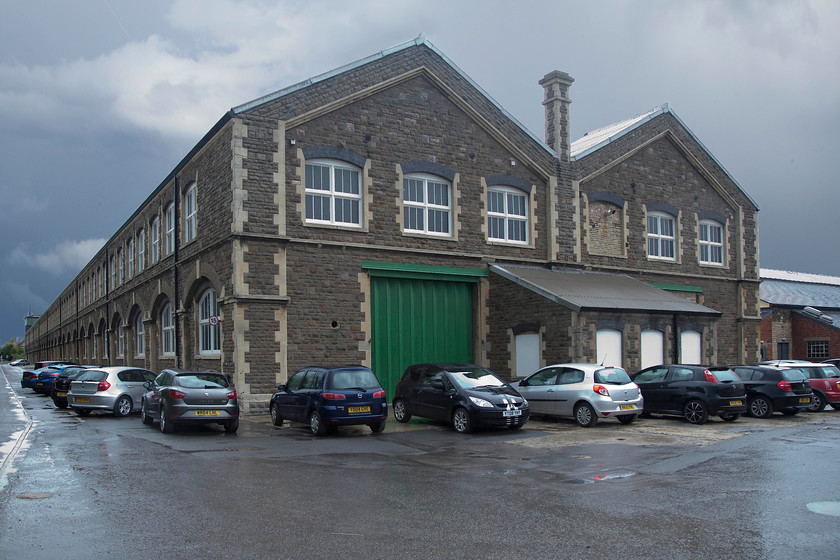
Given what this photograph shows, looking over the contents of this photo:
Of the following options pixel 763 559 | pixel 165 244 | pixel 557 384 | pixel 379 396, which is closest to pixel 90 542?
pixel 763 559

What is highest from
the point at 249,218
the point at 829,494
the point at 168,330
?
the point at 249,218

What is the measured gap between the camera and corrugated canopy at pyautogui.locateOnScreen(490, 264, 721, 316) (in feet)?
70.5

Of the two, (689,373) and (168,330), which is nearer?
(689,373)

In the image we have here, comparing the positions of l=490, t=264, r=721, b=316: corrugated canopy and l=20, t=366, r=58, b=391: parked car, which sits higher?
l=490, t=264, r=721, b=316: corrugated canopy

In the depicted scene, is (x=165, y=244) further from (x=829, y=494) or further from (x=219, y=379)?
(x=829, y=494)

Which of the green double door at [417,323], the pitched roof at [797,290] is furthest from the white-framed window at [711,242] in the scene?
the green double door at [417,323]

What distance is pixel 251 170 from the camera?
20.0m

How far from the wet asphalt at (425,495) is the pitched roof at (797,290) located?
28622 millimetres

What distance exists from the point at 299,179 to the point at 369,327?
4.82 metres

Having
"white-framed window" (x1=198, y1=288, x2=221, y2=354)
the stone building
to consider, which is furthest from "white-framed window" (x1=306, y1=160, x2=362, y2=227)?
"white-framed window" (x1=198, y1=288, x2=221, y2=354)

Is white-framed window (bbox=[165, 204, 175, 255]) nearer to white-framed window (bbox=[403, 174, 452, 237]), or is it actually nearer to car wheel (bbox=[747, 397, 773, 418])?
white-framed window (bbox=[403, 174, 452, 237])

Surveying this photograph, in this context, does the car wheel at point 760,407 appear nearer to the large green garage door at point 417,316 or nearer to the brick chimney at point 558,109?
the large green garage door at point 417,316

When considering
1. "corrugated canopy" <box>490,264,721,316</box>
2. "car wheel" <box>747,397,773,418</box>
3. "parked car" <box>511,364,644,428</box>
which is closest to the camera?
"parked car" <box>511,364,644,428</box>

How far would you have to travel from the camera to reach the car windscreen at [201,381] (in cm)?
1577
